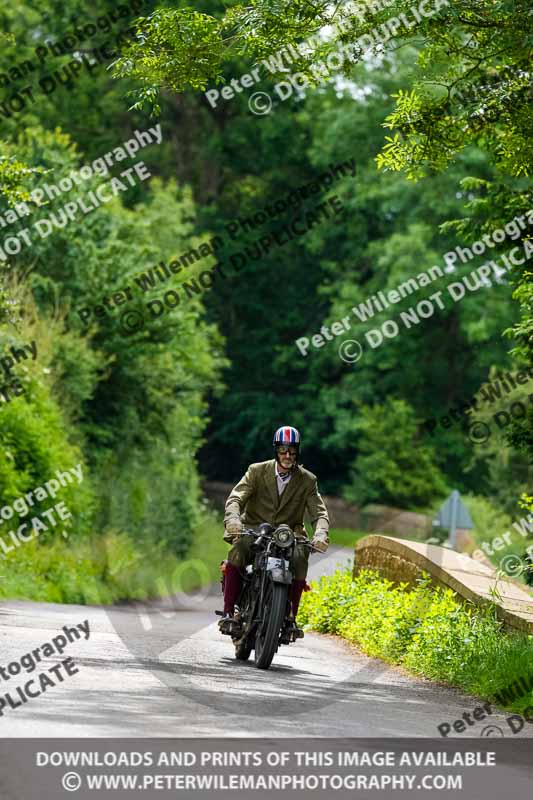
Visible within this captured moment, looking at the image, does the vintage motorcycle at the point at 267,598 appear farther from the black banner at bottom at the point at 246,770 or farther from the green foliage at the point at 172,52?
the green foliage at the point at 172,52

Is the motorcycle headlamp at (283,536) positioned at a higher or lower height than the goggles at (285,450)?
lower

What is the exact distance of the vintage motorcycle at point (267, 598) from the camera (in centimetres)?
1222

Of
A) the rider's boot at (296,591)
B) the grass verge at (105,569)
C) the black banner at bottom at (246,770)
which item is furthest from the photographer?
the grass verge at (105,569)

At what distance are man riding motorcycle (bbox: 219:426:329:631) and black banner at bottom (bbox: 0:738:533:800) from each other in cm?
442

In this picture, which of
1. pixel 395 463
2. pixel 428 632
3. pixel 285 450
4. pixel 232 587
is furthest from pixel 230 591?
pixel 395 463

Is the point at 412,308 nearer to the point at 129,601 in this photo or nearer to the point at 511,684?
the point at 129,601

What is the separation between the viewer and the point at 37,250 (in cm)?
3328

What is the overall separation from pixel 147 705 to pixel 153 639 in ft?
19.7

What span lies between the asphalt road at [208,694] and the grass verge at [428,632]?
207 millimetres

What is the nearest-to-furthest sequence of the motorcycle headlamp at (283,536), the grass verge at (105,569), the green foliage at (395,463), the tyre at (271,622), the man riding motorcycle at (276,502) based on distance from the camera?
the tyre at (271,622)
the motorcycle headlamp at (283,536)
the man riding motorcycle at (276,502)
the grass verge at (105,569)
the green foliage at (395,463)

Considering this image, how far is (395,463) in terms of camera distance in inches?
2135

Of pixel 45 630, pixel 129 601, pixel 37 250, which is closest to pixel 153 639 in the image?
pixel 45 630

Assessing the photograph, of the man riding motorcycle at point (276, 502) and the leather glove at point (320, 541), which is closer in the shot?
the leather glove at point (320, 541)

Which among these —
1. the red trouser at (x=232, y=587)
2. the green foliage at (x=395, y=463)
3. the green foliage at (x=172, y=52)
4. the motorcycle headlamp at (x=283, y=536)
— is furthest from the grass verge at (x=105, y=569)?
the green foliage at (x=395, y=463)
